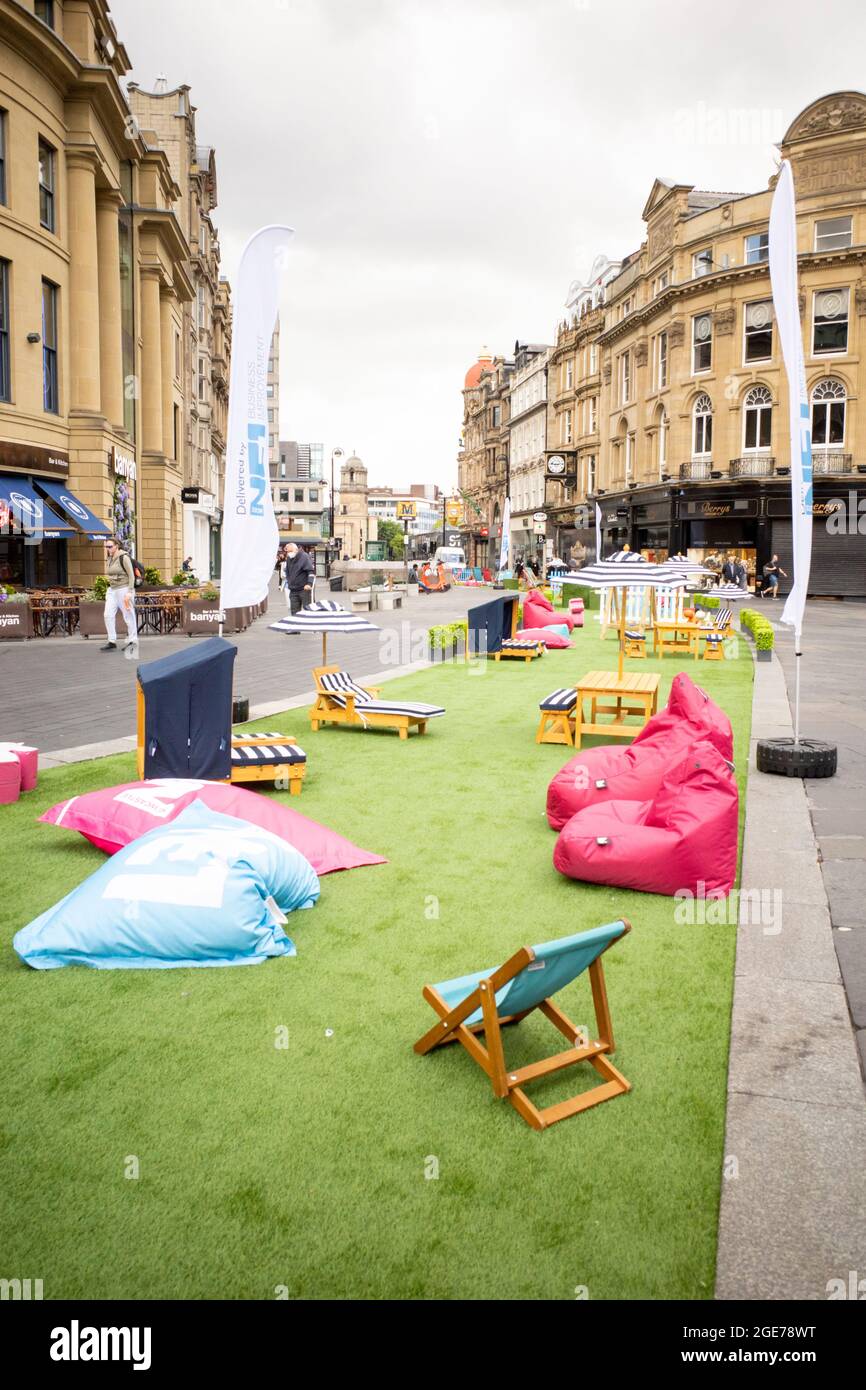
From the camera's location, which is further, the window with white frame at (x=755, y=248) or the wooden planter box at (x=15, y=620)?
the window with white frame at (x=755, y=248)

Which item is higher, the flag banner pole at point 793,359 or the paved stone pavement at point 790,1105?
the flag banner pole at point 793,359

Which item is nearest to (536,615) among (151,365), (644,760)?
(644,760)

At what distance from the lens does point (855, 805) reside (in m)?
8.15

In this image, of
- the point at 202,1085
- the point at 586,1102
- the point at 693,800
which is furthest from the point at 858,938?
the point at 202,1085

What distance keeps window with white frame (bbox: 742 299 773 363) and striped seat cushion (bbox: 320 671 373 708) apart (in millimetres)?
40154

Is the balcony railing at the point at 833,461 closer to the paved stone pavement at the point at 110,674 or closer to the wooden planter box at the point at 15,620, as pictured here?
the paved stone pavement at the point at 110,674

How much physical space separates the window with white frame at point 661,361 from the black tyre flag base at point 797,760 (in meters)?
45.8

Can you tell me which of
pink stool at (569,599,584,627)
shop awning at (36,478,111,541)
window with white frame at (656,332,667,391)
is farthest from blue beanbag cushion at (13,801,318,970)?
window with white frame at (656,332,667,391)

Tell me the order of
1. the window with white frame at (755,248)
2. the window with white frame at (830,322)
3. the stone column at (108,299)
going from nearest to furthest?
the stone column at (108,299) < the window with white frame at (830,322) < the window with white frame at (755,248)

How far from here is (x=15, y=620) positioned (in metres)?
21.8

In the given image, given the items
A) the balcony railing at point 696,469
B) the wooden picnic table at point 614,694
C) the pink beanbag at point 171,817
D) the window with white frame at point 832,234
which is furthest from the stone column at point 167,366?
the pink beanbag at point 171,817

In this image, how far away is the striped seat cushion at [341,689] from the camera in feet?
38.3
